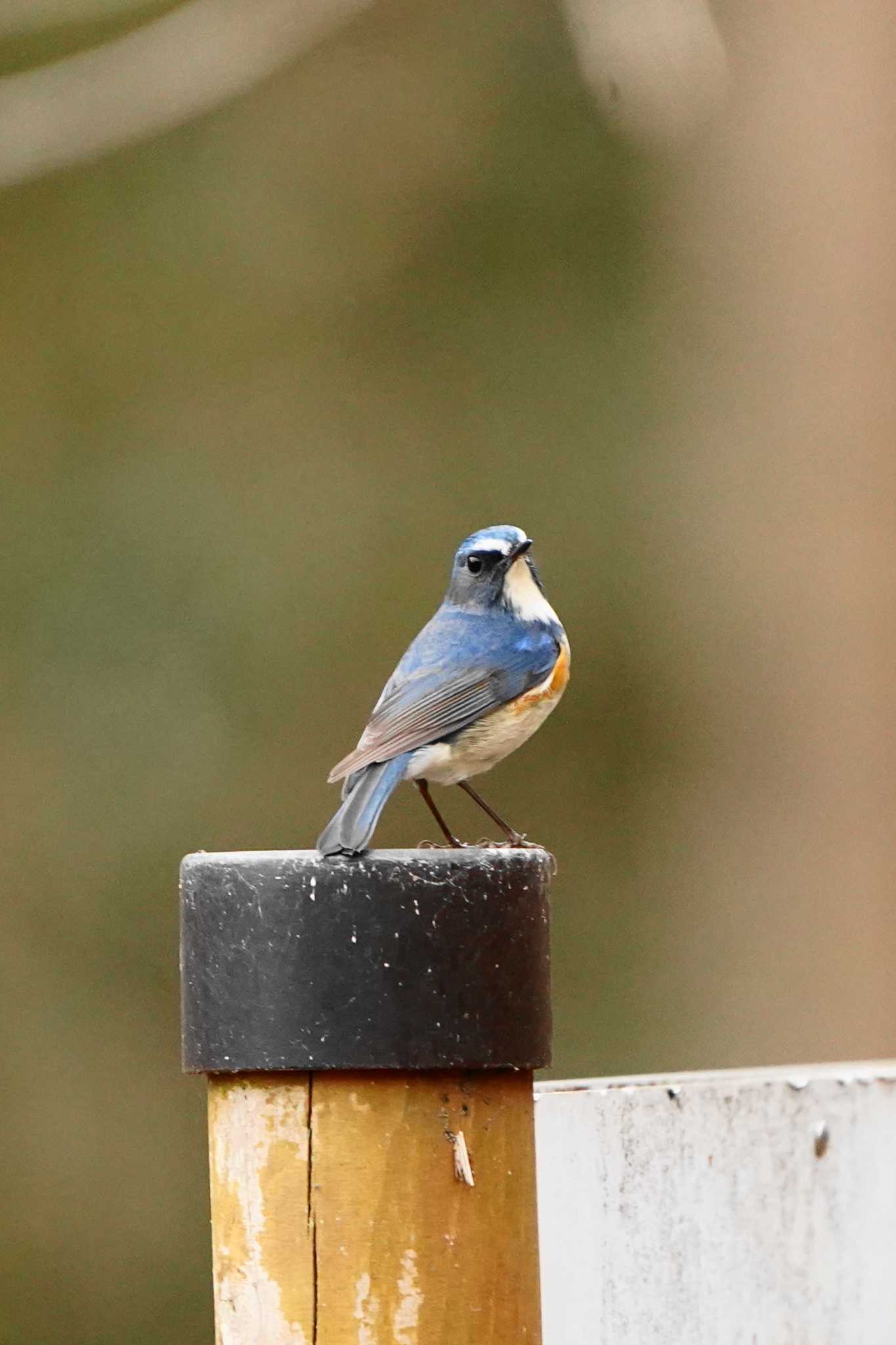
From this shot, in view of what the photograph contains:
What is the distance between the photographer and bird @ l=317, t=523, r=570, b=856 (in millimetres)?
2980

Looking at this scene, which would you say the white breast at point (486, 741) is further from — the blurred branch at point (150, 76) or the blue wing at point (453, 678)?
the blurred branch at point (150, 76)

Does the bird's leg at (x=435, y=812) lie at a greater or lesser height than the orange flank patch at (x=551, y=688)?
lesser

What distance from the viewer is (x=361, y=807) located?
2457mm

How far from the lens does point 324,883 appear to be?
5.78ft

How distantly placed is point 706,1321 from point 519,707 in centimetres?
108

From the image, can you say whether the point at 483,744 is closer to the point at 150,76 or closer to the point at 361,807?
the point at 361,807

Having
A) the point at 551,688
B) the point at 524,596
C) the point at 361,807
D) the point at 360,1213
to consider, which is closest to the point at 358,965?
the point at 360,1213

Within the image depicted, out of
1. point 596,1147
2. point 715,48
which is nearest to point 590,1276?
point 596,1147

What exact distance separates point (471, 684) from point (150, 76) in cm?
344

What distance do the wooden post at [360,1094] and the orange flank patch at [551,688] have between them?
1.41 meters

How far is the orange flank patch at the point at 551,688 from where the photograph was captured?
10.5 ft

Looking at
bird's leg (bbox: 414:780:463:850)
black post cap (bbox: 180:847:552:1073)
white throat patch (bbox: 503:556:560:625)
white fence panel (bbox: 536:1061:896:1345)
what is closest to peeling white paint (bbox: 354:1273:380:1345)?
black post cap (bbox: 180:847:552:1073)

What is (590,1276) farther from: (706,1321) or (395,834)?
(395,834)

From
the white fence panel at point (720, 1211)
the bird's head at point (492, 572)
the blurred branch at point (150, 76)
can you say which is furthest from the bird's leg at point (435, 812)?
the blurred branch at point (150, 76)
